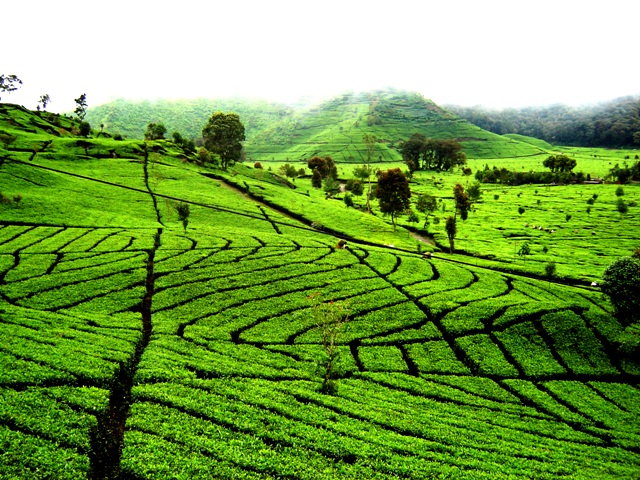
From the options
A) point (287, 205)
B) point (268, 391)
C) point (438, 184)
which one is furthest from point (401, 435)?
point (438, 184)

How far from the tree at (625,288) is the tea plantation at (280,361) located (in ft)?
7.43

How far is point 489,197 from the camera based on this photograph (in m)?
135

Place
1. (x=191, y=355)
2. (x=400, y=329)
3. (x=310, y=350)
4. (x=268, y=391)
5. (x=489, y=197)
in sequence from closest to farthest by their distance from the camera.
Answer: (x=268, y=391) → (x=191, y=355) → (x=310, y=350) → (x=400, y=329) → (x=489, y=197)

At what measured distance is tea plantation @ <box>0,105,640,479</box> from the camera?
20.9m

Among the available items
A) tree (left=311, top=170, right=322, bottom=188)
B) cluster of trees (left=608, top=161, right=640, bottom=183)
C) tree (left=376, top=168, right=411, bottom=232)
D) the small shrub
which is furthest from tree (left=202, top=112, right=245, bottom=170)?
cluster of trees (left=608, top=161, right=640, bottom=183)

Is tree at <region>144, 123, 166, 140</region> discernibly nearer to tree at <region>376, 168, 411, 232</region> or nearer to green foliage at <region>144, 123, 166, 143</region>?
green foliage at <region>144, 123, 166, 143</region>

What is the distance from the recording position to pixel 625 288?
132 feet

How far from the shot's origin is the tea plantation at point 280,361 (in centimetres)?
2086

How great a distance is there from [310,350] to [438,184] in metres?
139

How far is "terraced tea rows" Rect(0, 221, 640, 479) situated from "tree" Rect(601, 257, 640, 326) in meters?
2.47

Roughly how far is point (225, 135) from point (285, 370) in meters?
Result: 118

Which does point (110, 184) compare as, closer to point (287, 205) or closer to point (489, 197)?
point (287, 205)

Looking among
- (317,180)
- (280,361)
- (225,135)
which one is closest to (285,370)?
(280,361)

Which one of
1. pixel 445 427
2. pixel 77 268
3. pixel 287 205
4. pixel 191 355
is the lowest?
pixel 445 427
